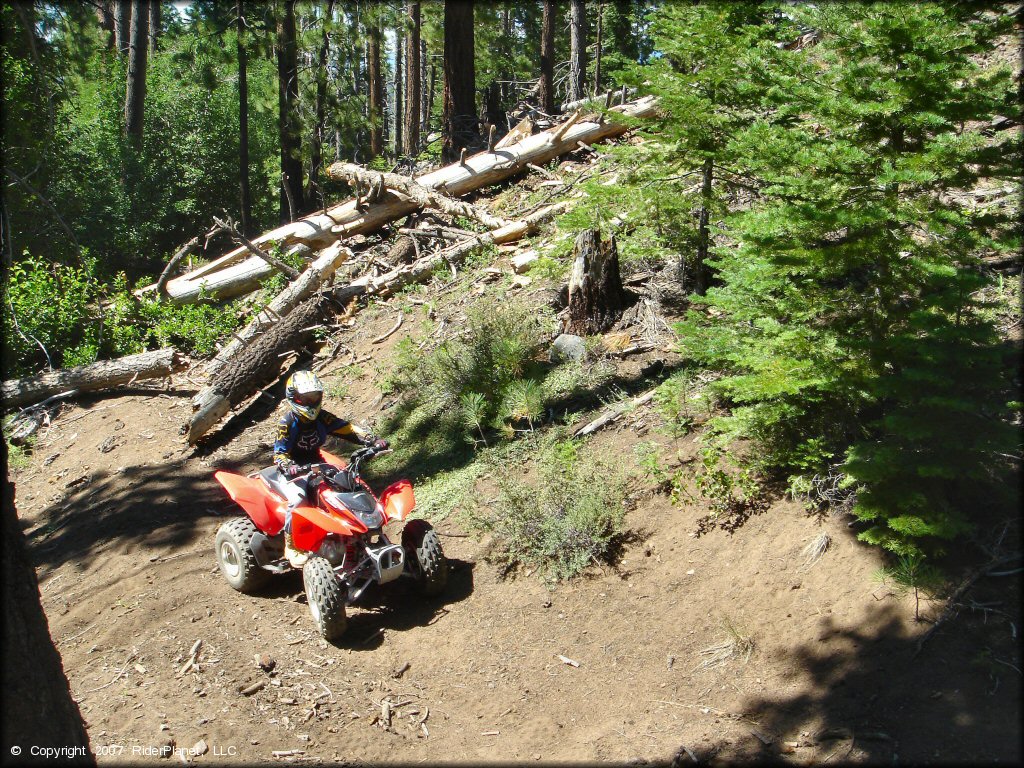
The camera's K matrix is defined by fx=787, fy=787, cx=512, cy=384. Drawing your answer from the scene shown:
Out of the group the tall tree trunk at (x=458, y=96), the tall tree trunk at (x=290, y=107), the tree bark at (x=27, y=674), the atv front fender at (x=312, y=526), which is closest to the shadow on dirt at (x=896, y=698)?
the atv front fender at (x=312, y=526)

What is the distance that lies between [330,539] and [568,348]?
4.26 meters

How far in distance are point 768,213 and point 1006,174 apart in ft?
5.14

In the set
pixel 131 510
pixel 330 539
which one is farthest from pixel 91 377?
pixel 330 539

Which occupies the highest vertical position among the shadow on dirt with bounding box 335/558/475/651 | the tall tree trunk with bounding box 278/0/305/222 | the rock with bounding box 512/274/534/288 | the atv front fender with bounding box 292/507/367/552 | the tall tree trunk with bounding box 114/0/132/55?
the tall tree trunk with bounding box 114/0/132/55

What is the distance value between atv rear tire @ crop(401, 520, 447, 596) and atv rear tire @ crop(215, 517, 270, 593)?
1.42 m

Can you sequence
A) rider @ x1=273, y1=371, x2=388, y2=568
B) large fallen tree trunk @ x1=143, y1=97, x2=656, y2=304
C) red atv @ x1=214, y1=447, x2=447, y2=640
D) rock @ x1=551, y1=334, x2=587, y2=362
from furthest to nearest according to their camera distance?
1. large fallen tree trunk @ x1=143, y1=97, x2=656, y2=304
2. rock @ x1=551, y1=334, x2=587, y2=362
3. rider @ x1=273, y1=371, x2=388, y2=568
4. red atv @ x1=214, y1=447, x2=447, y2=640

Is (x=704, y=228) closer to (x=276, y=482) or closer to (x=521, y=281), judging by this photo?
(x=521, y=281)

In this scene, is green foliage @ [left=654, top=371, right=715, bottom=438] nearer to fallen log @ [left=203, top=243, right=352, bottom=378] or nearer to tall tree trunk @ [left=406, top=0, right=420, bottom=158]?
fallen log @ [left=203, top=243, right=352, bottom=378]

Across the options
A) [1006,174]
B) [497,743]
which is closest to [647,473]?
[497,743]

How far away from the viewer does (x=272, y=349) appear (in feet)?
39.2

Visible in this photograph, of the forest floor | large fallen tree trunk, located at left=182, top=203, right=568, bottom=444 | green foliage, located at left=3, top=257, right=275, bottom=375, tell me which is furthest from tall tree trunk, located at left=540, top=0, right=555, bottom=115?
the forest floor

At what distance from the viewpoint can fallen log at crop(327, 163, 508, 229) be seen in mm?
14211

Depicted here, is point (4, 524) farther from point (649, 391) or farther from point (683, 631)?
point (649, 391)

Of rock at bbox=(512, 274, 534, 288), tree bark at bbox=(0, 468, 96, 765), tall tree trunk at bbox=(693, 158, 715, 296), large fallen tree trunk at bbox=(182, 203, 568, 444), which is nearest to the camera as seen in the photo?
tree bark at bbox=(0, 468, 96, 765)
